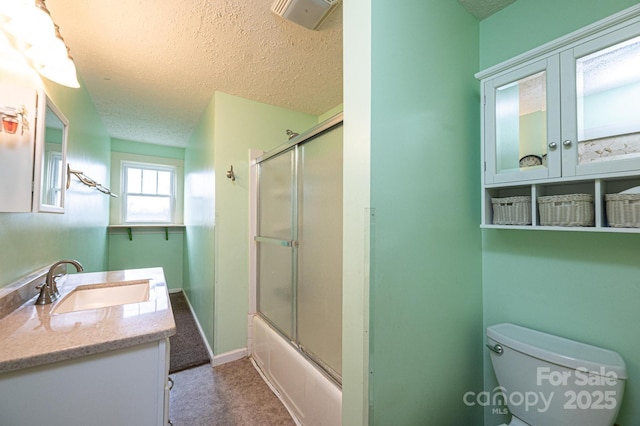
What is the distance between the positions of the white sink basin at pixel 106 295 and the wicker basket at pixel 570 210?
6.39 ft

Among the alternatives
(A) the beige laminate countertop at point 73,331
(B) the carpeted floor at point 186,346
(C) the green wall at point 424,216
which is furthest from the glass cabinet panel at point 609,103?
(B) the carpeted floor at point 186,346

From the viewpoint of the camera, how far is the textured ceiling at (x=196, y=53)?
135 cm

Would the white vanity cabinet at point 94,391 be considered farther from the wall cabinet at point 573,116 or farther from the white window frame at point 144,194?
the white window frame at point 144,194

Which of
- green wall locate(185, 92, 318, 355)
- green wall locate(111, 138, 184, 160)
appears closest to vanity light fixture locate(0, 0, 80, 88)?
green wall locate(185, 92, 318, 355)

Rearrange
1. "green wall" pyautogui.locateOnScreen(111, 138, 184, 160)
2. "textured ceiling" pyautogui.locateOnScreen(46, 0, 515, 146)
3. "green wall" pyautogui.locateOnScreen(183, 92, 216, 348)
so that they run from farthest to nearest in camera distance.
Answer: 1. "green wall" pyautogui.locateOnScreen(111, 138, 184, 160)
2. "green wall" pyautogui.locateOnScreen(183, 92, 216, 348)
3. "textured ceiling" pyautogui.locateOnScreen(46, 0, 515, 146)

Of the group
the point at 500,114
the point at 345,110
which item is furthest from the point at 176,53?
the point at 500,114

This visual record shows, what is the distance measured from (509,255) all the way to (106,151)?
A: 169 inches

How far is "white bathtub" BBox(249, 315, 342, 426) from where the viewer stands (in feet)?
4.25

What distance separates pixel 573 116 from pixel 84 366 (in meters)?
1.89

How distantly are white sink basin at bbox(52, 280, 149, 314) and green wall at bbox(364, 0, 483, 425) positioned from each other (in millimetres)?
1302

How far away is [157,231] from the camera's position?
3.91 metres

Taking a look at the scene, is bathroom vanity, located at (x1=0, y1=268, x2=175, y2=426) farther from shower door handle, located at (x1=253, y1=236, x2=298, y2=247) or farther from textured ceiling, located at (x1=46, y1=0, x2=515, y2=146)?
textured ceiling, located at (x1=46, y1=0, x2=515, y2=146)

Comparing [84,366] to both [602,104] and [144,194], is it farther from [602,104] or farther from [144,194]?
[144,194]

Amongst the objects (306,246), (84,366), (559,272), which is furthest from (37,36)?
(559,272)
